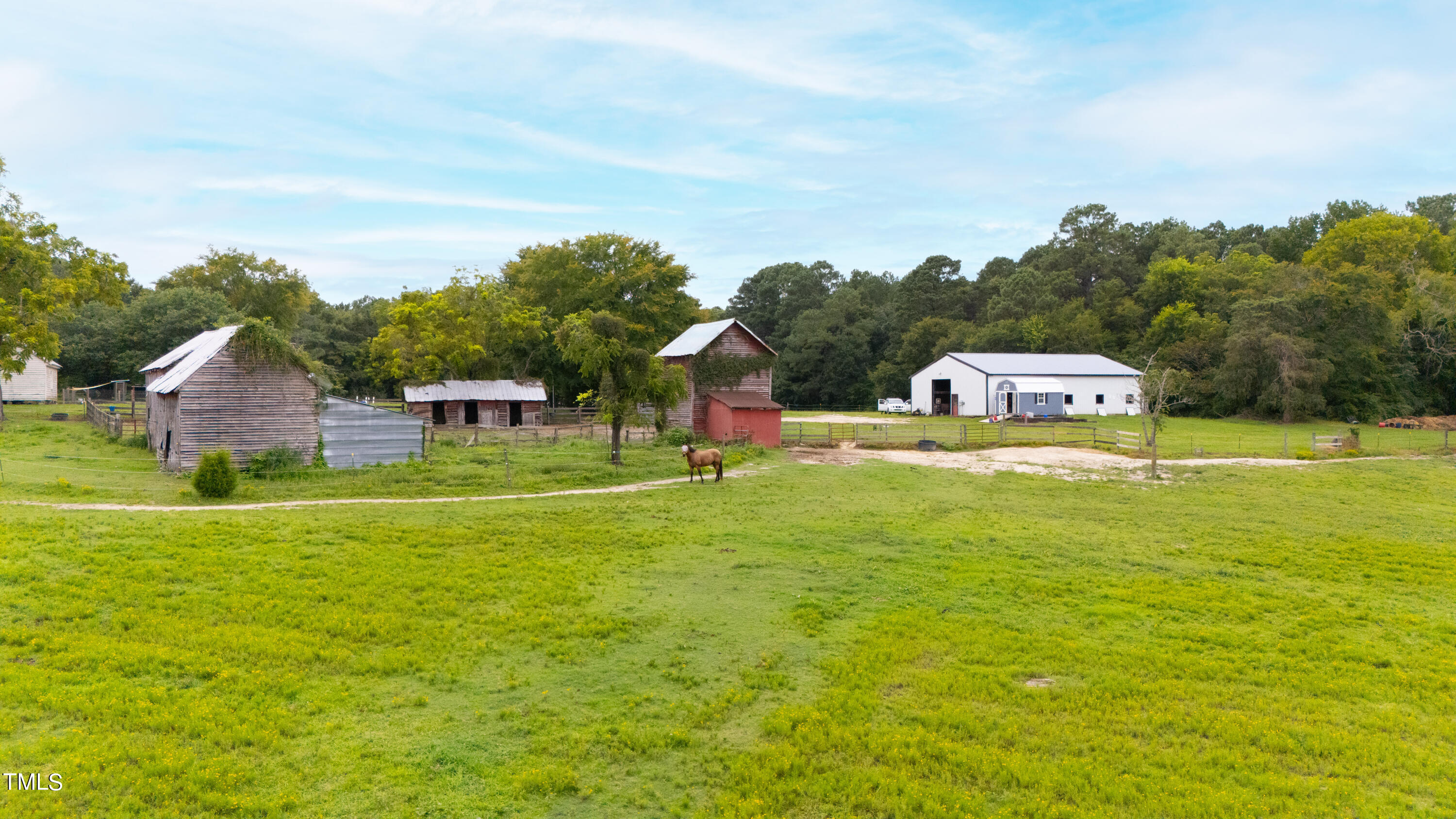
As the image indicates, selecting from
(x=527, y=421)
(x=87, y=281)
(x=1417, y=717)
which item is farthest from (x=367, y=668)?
(x=87, y=281)

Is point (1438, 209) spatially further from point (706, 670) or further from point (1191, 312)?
point (706, 670)

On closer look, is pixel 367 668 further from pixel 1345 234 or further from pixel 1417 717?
pixel 1345 234

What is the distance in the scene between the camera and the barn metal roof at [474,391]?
4788cm

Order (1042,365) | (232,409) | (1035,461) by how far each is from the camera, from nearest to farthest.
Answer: (232,409), (1035,461), (1042,365)

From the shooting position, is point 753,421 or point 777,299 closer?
point 753,421

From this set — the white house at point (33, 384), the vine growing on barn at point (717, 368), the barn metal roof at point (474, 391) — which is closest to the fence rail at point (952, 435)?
the vine growing on barn at point (717, 368)

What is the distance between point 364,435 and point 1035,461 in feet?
85.7

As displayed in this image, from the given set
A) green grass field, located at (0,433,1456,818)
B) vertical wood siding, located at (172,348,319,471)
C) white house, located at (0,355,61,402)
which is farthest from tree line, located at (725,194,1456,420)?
white house, located at (0,355,61,402)

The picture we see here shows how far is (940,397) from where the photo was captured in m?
67.5

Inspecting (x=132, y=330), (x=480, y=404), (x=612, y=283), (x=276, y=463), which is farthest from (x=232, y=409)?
(x=132, y=330)

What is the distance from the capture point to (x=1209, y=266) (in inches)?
3095

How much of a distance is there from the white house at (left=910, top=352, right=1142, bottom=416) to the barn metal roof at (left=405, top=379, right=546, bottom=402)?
32.5 metres

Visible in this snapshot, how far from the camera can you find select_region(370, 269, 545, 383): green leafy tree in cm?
5462

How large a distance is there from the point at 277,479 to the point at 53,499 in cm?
609
